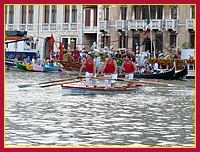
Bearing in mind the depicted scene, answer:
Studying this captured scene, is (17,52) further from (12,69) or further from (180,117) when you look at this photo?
(180,117)

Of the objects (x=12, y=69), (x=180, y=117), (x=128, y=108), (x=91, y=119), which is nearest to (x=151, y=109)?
(x=128, y=108)

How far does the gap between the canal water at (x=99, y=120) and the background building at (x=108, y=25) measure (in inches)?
866

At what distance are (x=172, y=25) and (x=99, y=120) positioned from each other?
30445 mm

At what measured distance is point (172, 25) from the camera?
42.9 metres

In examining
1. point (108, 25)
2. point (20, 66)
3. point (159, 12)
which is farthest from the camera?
point (108, 25)

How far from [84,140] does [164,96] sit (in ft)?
34.3

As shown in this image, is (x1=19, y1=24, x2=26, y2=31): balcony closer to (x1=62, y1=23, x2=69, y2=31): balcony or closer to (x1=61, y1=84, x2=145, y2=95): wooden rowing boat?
(x1=62, y1=23, x2=69, y2=31): balcony

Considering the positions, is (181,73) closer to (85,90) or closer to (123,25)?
(85,90)

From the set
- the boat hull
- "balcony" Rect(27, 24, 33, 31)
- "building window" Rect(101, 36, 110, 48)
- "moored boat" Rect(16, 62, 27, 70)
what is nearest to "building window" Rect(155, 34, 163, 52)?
"building window" Rect(101, 36, 110, 48)

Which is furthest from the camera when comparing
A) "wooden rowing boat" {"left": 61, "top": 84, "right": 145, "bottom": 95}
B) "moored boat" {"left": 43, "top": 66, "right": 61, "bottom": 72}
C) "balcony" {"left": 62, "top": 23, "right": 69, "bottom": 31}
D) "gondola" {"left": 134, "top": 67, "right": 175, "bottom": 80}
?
"balcony" {"left": 62, "top": 23, "right": 69, "bottom": 31}

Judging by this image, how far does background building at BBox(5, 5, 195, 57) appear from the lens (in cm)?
4297

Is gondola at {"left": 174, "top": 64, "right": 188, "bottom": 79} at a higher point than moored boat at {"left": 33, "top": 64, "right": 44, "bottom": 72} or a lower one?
lower

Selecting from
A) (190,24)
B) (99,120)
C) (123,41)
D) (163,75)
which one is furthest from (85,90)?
(123,41)

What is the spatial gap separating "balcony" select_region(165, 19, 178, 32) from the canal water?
74.1 ft
